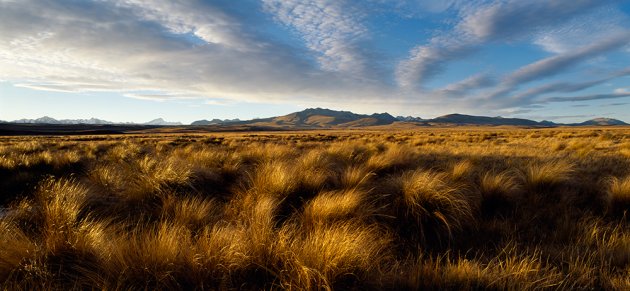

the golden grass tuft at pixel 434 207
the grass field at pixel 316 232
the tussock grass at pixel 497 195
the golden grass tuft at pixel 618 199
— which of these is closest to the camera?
the grass field at pixel 316 232

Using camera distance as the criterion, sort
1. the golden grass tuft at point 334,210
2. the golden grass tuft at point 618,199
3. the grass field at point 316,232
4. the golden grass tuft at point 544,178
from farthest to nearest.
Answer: the golden grass tuft at point 544,178 < the golden grass tuft at point 618,199 < the golden grass tuft at point 334,210 < the grass field at point 316,232

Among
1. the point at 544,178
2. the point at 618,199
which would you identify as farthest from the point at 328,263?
the point at 544,178

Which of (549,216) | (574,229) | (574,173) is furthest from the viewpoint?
(574,173)

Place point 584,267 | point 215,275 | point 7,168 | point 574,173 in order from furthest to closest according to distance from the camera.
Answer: point 7,168 → point 574,173 → point 584,267 → point 215,275

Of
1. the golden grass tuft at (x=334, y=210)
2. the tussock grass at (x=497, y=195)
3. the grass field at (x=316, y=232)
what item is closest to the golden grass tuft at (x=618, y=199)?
the grass field at (x=316, y=232)

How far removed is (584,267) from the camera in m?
2.92

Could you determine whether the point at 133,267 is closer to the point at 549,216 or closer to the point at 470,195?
the point at 470,195

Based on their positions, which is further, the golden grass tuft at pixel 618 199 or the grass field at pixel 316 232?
the golden grass tuft at pixel 618 199

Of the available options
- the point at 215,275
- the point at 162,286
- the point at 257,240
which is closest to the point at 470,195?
the point at 257,240

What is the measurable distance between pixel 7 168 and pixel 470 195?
11.1m

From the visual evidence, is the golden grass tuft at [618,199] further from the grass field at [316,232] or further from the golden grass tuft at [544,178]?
the golden grass tuft at [544,178]

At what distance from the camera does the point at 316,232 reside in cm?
310

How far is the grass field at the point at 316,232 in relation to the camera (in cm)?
259

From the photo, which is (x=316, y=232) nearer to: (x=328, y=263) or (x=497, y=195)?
(x=328, y=263)
